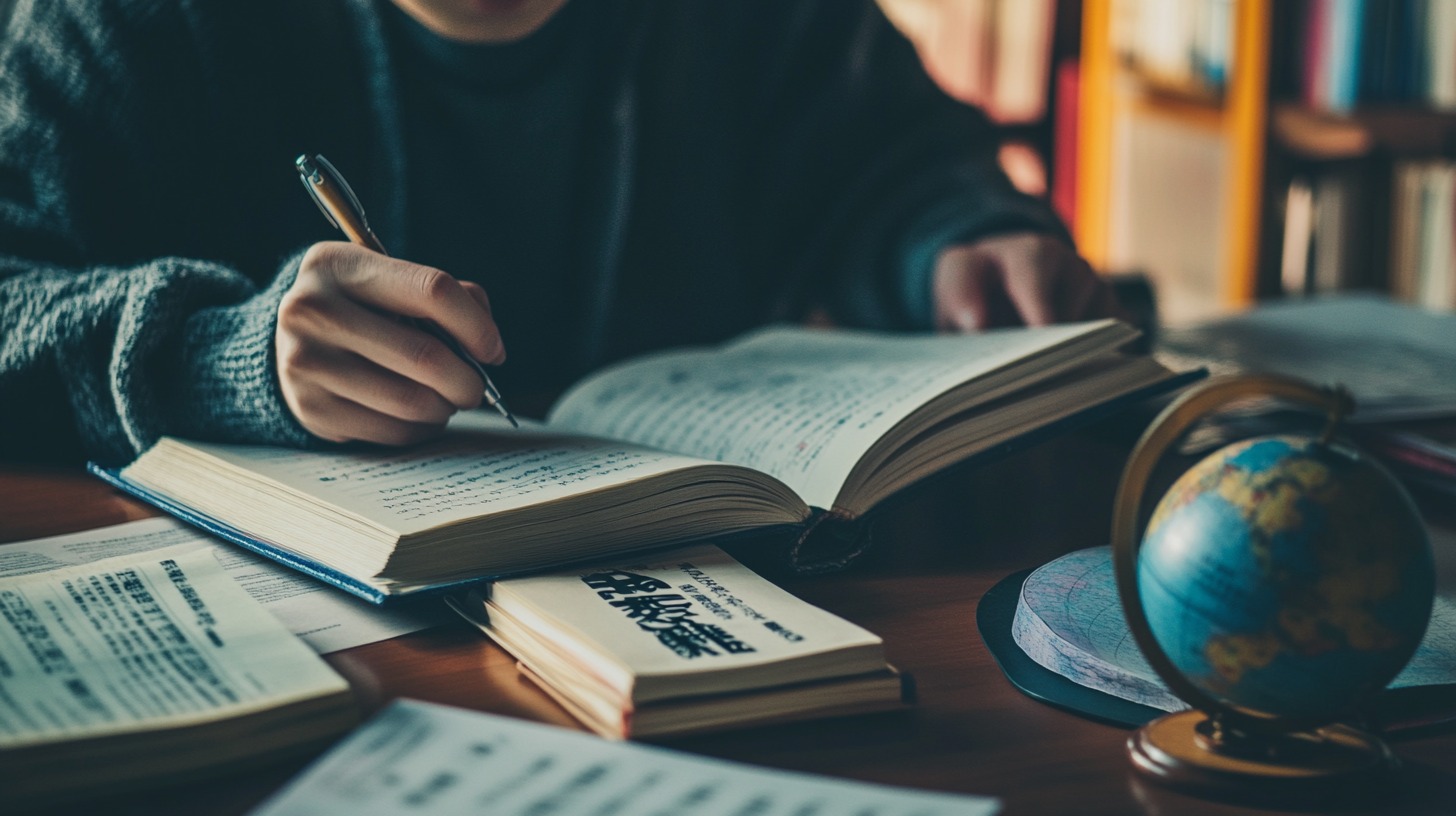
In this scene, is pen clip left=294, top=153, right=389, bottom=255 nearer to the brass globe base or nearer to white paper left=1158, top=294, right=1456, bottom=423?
the brass globe base

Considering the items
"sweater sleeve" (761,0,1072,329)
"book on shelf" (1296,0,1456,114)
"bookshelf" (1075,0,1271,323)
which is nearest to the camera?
"sweater sleeve" (761,0,1072,329)

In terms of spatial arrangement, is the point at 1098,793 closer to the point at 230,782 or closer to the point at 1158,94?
the point at 230,782

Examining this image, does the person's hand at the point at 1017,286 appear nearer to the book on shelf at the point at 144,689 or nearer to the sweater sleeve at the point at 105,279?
the sweater sleeve at the point at 105,279

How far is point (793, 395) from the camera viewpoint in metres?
0.79

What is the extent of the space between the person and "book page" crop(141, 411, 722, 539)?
0.08 feet

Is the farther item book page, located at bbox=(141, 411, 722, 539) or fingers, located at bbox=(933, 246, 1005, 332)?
fingers, located at bbox=(933, 246, 1005, 332)

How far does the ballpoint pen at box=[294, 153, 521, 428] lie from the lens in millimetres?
729

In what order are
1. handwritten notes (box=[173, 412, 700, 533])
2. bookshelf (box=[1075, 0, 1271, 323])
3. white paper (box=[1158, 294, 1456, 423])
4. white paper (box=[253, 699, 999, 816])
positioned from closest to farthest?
white paper (box=[253, 699, 999, 816])
handwritten notes (box=[173, 412, 700, 533])
white paper (box=[1158, 294, 1456, 423])
bookshelf (box=[1075, 0, 1271, 323])

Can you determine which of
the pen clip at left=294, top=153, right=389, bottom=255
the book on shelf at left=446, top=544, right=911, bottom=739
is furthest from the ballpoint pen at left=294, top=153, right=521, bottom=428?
the book on shelf at left=446, top=544, right=911, bottom=739

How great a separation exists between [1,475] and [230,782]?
0.52 meters

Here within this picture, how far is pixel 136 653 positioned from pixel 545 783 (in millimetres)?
188

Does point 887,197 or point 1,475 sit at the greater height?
point 887,197

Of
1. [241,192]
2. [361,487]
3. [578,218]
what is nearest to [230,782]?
[361,487]

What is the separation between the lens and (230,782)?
1.38ft
